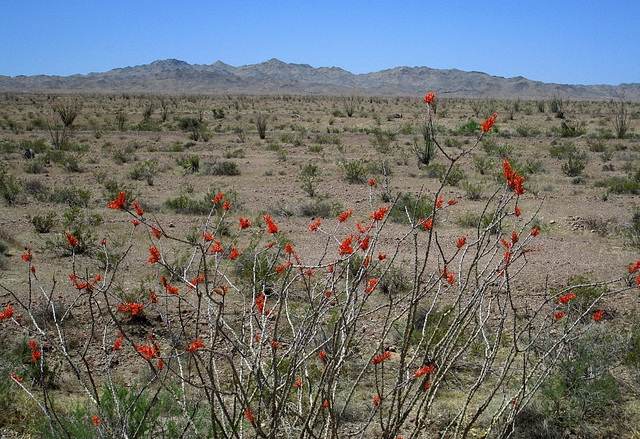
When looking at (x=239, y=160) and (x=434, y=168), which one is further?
(x=239, y=160)

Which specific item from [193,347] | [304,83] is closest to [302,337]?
[193,347]

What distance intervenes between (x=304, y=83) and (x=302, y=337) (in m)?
147

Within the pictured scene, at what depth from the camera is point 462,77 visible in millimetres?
158500

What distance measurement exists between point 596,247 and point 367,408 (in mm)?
6126

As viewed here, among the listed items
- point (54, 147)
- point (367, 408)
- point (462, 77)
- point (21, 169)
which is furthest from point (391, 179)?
point (462, 77)

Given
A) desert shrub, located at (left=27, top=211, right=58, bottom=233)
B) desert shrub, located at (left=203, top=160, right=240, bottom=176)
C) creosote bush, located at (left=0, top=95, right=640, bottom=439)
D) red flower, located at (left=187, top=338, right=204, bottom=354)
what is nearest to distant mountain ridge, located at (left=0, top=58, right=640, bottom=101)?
desert shrub, located at (left=203, top=160, right=240, bottom=176)

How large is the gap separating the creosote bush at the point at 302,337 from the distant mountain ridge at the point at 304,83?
332 ft

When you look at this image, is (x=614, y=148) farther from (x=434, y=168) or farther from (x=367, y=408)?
(x=367, y=408)

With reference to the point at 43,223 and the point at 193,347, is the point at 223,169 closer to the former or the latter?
the point at 43,223

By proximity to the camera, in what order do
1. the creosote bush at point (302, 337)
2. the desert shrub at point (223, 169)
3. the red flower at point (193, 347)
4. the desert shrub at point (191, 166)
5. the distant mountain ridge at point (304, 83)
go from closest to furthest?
the red flower at point (193, 347) → the creosote bush at point (302, 337) → the desert shrub at point (223, 169) → the desert shrub at point (191, 166) → the distant mountain ridge at point (304, 83)

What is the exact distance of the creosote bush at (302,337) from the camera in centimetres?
198

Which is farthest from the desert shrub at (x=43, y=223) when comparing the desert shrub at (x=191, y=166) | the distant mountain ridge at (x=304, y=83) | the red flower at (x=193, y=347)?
the distant mountain ridge at (x=304, y=83)

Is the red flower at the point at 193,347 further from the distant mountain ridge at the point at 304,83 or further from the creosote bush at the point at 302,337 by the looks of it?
the distant mountain ridge at the point at 304,83

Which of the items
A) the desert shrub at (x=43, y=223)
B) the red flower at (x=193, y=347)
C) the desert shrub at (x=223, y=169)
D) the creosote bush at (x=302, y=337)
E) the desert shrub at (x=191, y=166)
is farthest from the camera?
the desert shrub at (x=191, y=166)
